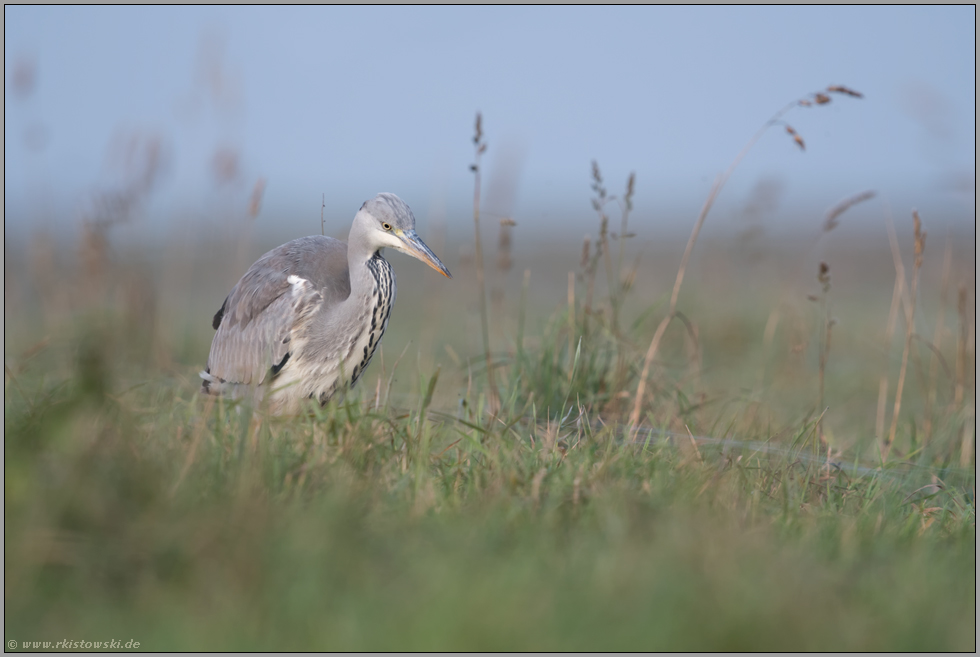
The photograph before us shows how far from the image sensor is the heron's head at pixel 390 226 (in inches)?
159

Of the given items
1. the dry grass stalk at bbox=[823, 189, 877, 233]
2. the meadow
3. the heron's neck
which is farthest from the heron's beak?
the dry grass stalk at bbox=[823, 189, 877, 233]

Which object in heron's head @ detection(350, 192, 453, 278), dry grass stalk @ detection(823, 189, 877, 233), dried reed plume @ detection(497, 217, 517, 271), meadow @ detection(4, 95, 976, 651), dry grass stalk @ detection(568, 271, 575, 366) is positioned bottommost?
meadow @ detection(4, 95, 976, 651)

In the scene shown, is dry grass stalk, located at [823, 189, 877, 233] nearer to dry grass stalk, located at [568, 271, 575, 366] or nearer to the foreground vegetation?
dry grass stalk, located at [568, 271, 575, 366]

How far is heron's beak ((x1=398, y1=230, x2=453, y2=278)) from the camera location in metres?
3.97

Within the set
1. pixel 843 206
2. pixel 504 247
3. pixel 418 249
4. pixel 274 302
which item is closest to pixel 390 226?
pixel 418 249

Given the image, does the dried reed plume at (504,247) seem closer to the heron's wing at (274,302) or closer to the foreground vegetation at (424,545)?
the heron's wing at (274,302)

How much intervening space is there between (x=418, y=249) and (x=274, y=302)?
0.90 meters

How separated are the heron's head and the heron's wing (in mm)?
422

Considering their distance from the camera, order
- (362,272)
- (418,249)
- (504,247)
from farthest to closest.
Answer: (504,247) → (362,272) → (418,249)

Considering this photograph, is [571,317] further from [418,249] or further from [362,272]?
[362,272]

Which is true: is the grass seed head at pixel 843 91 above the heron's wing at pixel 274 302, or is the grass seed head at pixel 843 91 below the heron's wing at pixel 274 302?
above

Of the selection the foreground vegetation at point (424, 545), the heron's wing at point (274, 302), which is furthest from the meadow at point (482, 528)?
the heron's wing at point (274, 302)

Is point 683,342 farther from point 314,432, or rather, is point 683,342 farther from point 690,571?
point 690,571

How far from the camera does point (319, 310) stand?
4.27m
